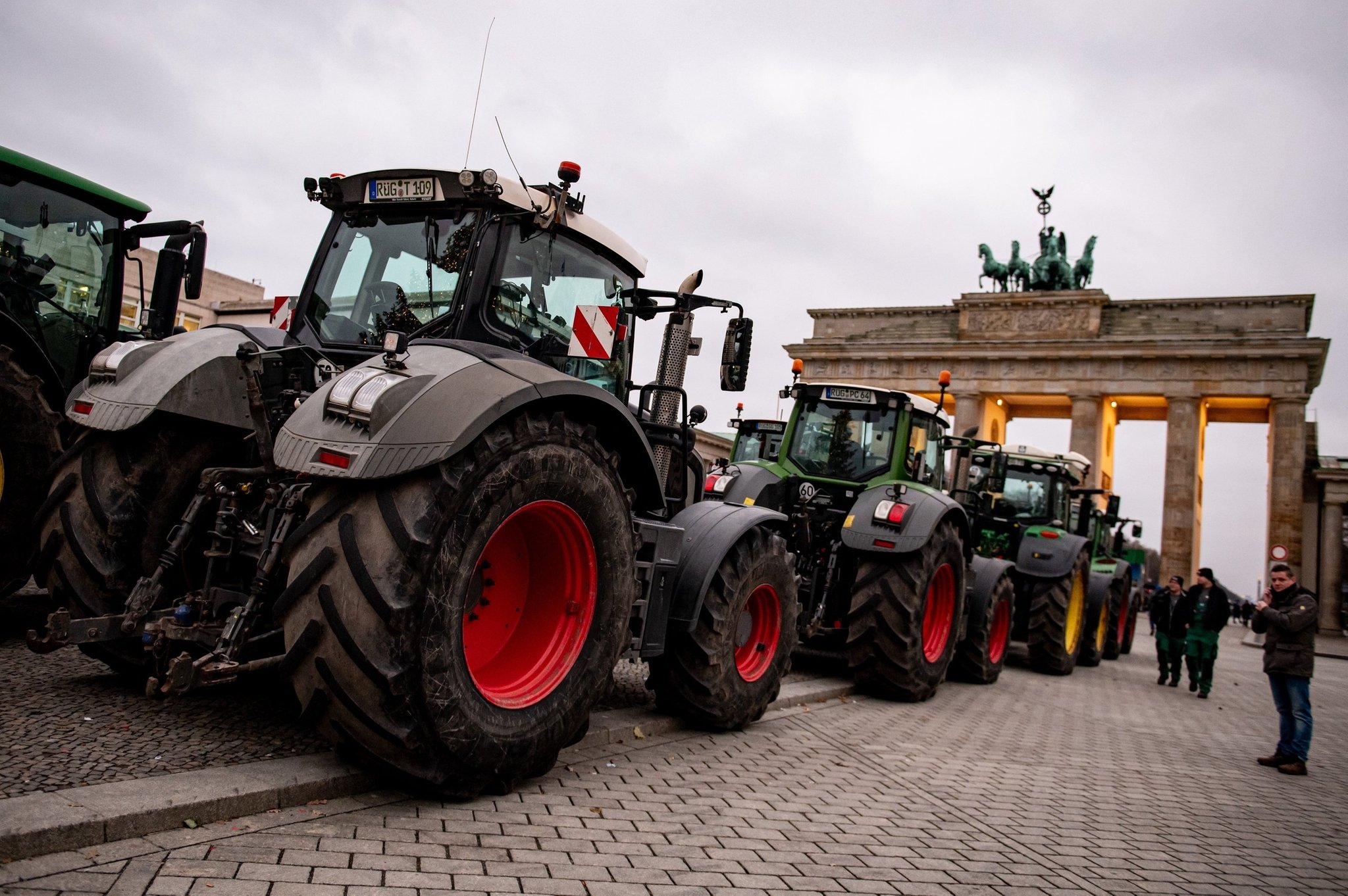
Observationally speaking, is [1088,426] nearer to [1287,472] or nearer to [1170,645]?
[1287,472]

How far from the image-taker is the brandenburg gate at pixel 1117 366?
143ft

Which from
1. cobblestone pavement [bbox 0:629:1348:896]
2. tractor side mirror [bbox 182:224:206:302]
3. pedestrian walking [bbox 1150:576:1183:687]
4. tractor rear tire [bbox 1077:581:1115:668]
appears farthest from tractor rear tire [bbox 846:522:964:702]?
tractor rear tire [bbox 1077:581:1115:668]

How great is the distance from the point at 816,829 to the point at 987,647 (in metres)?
6.77

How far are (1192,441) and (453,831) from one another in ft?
163

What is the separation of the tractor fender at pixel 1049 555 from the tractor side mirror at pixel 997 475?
1.59 metres

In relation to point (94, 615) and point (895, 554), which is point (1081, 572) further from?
point (94, 615)

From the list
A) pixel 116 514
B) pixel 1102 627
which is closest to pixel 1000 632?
pixel 1102 627

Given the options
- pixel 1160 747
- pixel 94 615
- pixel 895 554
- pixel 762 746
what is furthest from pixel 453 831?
pixel 1160 747

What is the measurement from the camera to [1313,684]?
17.1 metres

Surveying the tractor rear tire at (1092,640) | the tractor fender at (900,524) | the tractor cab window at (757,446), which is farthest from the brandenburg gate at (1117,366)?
the tractor fender at (900,524)

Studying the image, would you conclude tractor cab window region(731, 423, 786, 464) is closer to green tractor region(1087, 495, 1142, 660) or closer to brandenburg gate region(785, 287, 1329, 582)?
green tractor region(1087, 495, 1142, 660)

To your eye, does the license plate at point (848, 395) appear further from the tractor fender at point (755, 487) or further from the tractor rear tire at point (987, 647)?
the tractor rear tire at point (987, 647)

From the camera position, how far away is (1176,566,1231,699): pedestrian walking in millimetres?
12047

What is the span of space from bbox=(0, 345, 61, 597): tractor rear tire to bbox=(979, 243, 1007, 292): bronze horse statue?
5200 centimetres
